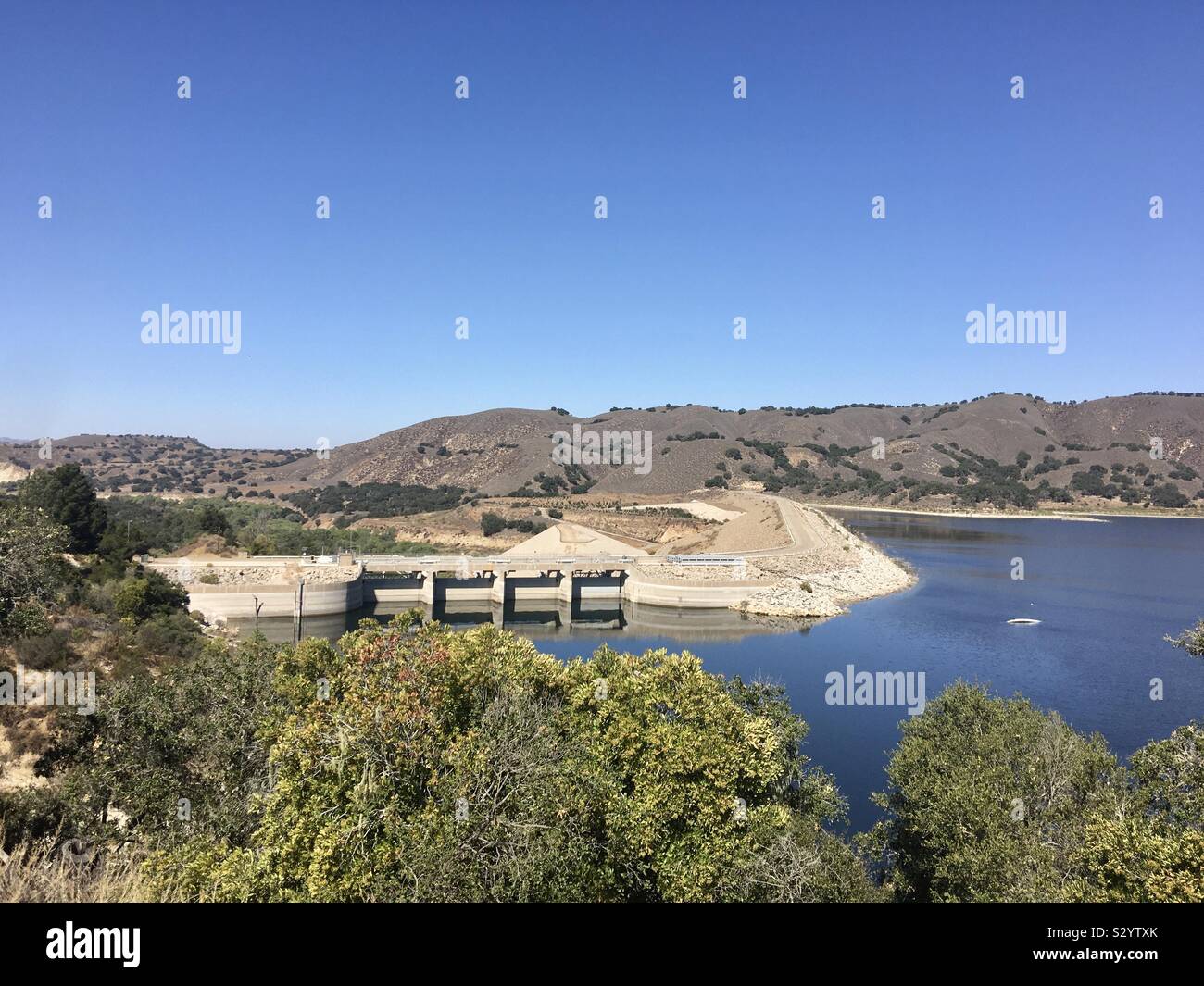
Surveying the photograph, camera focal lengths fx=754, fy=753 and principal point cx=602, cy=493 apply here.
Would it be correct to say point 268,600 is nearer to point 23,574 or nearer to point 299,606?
point 299,606

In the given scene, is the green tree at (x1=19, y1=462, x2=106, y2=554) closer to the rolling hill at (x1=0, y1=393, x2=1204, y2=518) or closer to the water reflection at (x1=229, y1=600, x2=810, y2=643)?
the water reflection at (x1=229, y1=600, x2=810, y2=643)

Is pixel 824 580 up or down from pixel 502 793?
down

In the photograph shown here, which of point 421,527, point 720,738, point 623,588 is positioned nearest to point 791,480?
point 421,527

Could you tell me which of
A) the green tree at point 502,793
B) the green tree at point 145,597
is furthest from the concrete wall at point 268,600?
the green tree at point 502,793

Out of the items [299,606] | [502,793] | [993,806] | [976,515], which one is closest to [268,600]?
[299,606]

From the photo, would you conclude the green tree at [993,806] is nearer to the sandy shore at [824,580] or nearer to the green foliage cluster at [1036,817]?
the green foliage cluster at [1036,817]

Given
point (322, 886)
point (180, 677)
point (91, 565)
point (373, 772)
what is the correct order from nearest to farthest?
1. point (322, 886)
2. point (373, 772)
3. point (180, 677)
4. point (91, 565)
